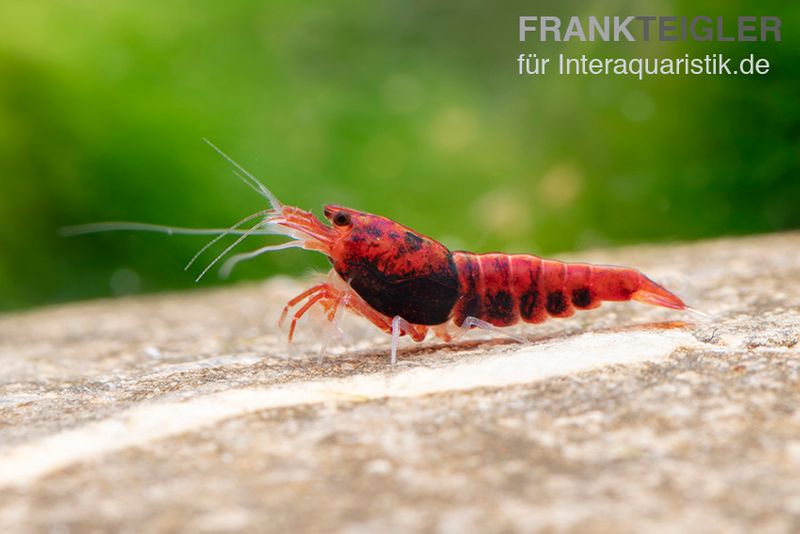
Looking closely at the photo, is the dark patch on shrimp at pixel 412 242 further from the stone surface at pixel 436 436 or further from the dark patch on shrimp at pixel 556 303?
the dark patch on shrimp at pixel 556 303

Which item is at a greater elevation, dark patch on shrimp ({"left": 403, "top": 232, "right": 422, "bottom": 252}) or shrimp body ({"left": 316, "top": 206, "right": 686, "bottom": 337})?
dark patch on shrimp ({"left": 403, "top": 232, "right": 422, "bottom": 252})

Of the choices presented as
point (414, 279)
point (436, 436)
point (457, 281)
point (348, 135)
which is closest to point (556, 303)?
point (457, 281)

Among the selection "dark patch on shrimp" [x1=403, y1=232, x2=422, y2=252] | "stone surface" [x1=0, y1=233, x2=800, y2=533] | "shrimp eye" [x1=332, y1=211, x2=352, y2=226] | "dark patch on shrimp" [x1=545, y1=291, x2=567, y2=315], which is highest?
"shrimp eye" [x1=332, y1=211, x2=352, y2=226]

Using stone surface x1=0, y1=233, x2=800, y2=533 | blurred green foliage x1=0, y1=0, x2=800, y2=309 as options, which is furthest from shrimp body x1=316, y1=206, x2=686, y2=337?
blurred green foliage x1=0, y1=0, x2=800, y2=309

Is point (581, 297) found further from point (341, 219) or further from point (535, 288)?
point (341, 219)

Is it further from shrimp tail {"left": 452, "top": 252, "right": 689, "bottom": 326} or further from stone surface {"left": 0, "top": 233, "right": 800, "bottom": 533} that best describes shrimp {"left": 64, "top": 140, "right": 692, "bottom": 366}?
stone surface {"left": 0, "top": 233, "right": 800, "bottom": 533}

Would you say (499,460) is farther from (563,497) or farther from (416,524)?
(416,524)
